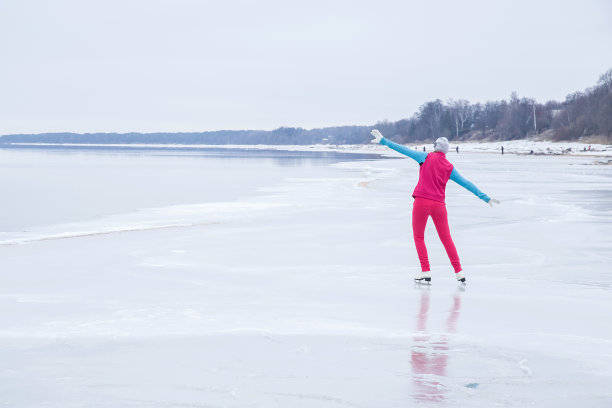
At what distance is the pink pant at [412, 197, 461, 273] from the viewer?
22.1 ft

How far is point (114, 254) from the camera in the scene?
28.6 feet

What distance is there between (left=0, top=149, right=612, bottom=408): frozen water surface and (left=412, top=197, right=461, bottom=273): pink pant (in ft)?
0.89

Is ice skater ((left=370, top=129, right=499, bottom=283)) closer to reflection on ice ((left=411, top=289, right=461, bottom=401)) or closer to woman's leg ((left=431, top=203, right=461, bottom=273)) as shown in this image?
woman's leg ((left=431, top=203, right=461, bottom=273))

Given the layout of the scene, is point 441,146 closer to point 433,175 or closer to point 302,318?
point 433,175

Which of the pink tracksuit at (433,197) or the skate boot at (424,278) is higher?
the pink tracksuit at (433,197)

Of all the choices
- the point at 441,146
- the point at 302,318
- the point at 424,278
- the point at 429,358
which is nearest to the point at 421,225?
the point at 424,278

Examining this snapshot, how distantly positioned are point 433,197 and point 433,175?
22 centimetres

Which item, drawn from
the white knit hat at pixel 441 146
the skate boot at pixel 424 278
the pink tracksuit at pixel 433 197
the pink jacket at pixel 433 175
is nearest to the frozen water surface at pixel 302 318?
the skate boot at pixel 424 278

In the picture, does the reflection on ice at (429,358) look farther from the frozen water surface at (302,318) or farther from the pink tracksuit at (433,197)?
the pink tracksuit at (433,197)

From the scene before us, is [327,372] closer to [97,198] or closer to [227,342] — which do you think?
[227,342]

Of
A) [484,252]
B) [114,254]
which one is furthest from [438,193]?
[114,254]

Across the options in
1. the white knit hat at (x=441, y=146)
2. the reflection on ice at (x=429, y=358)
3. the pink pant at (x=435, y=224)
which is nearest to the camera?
the reflection on ice at (x=429, y=358)

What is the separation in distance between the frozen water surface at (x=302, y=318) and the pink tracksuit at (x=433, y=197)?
37 centimetres

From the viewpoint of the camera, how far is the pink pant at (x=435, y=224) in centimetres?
673
